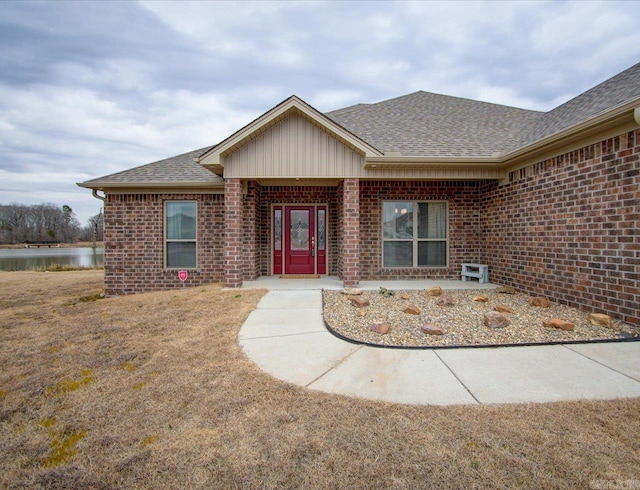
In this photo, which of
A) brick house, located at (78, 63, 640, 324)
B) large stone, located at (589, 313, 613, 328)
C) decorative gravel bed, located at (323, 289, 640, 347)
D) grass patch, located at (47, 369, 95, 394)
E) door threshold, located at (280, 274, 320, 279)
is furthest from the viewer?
door threshold, located at (280, 274, 320, 279)

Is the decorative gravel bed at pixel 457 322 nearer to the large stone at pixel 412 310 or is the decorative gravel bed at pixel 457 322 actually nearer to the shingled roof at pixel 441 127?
the large stone at pixel 412 310

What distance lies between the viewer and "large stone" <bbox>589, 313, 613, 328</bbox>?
4.70 meters

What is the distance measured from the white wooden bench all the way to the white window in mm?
570

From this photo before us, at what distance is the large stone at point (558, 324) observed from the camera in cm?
457

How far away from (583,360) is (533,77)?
21541 millimetres

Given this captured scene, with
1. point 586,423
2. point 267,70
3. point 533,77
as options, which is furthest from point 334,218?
point 533,77

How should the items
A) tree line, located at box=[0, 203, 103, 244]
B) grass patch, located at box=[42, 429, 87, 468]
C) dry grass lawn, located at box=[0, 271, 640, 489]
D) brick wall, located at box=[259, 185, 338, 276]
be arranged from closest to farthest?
dry grass lawn, located at box=[0, 271, 640, 489]
grass patch, located at box=[42, 429, 87, 468]
brick wall, located at box=[259, 185, 338, 276]
tree line, located at box=[0, 203, 103, 244]

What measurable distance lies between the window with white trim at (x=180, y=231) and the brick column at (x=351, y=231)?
4316 mm

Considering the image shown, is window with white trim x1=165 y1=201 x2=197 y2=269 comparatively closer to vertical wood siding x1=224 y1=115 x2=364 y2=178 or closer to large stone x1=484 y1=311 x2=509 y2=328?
vertical wood siding x1=224 y1=115 x2=364 y2=178

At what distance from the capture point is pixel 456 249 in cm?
902

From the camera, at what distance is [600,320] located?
4785 millimetres

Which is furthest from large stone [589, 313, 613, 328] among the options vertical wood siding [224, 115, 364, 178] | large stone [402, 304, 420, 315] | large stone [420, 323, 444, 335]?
vertical wood siding [224, 115, 364, 178]

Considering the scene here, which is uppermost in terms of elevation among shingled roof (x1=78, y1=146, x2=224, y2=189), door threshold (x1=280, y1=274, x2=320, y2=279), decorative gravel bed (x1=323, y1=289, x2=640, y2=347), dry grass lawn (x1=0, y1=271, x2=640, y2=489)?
shingled roof (x1=78, y1=146, x2=224, y2=189)

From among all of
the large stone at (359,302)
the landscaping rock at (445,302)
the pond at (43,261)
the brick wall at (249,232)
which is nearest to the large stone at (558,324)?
the landscaping rock at (445,302)
